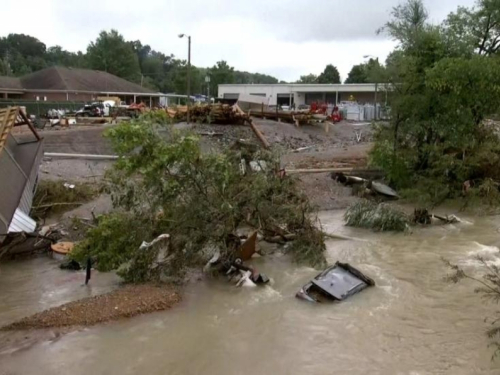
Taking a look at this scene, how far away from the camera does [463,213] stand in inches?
715

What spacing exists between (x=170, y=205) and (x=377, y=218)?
6.66 meters

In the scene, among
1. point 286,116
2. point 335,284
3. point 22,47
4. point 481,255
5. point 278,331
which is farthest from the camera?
point 22,47

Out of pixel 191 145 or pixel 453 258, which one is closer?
pixel 191 145

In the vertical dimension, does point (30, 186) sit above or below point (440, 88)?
below

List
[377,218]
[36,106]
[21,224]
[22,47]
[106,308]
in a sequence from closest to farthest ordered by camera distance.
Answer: [106,308] → [21,224] → [377,218] → [36,106] → [22,47]

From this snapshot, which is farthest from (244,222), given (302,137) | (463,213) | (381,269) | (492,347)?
(302,137)

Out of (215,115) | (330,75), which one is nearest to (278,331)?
(215,115)

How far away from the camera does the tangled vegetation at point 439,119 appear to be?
63.1 ft

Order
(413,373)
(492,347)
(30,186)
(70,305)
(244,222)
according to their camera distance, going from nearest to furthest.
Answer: (413,373), (492,347), (70,305), (244,222), (30,186)

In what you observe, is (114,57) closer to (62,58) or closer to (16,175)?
(62,58)

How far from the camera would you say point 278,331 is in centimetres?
898

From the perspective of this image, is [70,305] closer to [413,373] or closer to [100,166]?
[413,373]

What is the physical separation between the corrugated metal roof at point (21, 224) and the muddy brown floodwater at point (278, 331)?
0.91 meters

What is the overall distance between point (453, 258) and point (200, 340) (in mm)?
7138
